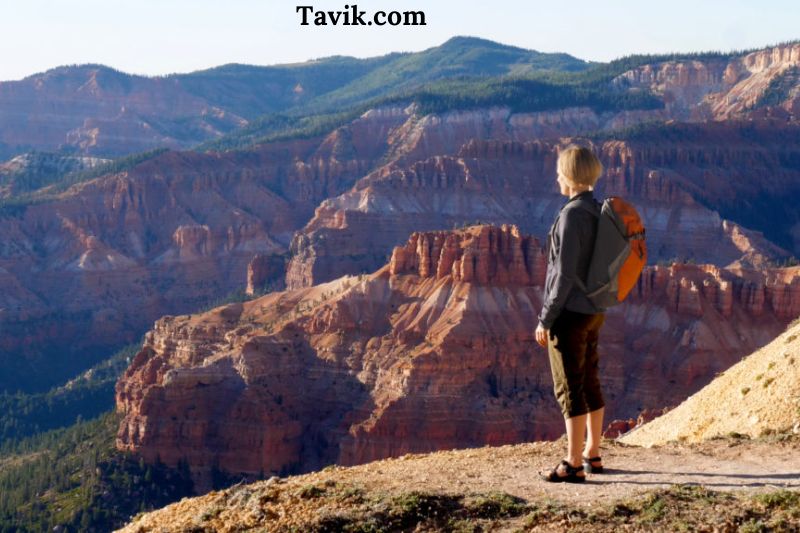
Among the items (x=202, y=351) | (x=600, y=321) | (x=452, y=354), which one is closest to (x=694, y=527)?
(x=600, y=321)

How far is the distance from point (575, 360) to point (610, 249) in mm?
1680

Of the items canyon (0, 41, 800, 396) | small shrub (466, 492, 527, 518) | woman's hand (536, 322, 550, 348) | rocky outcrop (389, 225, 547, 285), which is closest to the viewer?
small shrub (466, 492, 527, 518)

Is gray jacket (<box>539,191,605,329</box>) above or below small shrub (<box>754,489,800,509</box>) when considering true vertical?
above

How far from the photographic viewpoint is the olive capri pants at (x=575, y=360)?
19.9 metres

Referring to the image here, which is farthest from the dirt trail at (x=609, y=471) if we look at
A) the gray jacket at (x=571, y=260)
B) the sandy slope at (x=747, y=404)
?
the gray jacket at (x=571, y=260)

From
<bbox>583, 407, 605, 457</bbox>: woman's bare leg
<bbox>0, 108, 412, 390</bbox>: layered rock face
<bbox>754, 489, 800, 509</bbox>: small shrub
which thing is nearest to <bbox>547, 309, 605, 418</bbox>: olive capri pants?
<bbox>583, 407, 605, 457</bbox>: woman's bare leg

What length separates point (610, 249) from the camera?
1975 centimetres

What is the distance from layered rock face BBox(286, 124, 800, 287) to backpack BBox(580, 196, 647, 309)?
415 feet

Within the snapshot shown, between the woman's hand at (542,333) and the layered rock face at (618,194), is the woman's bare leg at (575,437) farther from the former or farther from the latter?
the layered rock face at (618,194)

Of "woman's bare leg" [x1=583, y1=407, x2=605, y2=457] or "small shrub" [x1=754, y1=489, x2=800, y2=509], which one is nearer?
"small shrub" [x1=754, y1=489, x2=800, y2=509]

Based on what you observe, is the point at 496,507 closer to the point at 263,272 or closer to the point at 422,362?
the point at 422,362

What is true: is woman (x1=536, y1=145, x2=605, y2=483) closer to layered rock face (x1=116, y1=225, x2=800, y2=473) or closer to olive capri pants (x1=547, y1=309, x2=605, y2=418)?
olive capri pants (x1=547, y1=309, x2=605, y2=418)

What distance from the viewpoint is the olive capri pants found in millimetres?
19891

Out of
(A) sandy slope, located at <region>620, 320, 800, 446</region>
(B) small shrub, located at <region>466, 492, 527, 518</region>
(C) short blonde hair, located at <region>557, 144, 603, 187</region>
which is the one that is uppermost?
(C) short blonde hair, located at <region>557, 144, 603, 187</region>
